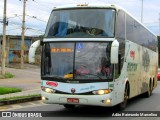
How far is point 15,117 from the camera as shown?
12133 millimetres

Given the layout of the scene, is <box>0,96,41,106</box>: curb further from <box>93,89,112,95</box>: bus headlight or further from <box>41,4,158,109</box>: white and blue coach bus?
<box>93,89,112,95</box>: bus headlight

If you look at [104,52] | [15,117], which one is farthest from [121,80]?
[15,117]

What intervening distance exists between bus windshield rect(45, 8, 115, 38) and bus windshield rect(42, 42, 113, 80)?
37cm

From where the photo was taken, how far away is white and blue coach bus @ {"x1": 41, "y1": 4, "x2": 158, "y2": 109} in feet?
39.4

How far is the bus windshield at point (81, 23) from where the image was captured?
41.0ft

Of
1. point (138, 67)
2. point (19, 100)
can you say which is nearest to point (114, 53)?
point (138, 67)

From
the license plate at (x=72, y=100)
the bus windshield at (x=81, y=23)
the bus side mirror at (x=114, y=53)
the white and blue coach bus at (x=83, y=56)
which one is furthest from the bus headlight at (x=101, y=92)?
the bus windshield at (x=81, y=23)

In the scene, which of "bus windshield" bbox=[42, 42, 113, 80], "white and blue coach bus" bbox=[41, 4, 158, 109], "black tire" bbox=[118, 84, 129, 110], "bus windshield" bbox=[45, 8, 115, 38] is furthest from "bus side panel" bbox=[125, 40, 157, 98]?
"bus windshield" bbox=[42, 42, 113, 80]

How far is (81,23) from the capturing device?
1269 cm

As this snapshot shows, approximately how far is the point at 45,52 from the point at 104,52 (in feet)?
6.33

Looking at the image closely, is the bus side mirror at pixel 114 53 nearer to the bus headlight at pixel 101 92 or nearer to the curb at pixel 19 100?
the bus headlight at pixel 101 92

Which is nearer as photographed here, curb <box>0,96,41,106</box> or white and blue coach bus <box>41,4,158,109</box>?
white and blue coach bus <box>41,4,158,109</box>

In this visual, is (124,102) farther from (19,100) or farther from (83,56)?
(19,100)

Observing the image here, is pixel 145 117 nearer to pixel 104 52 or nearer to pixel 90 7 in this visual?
pixel 104 52
